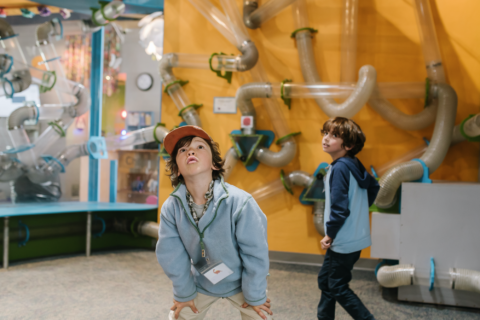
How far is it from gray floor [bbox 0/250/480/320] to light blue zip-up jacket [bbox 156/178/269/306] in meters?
1.01

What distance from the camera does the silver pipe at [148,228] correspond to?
362 cm

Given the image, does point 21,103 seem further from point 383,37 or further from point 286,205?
point 383,37

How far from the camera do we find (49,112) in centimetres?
387

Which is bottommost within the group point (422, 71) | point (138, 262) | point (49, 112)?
point (138, 262)

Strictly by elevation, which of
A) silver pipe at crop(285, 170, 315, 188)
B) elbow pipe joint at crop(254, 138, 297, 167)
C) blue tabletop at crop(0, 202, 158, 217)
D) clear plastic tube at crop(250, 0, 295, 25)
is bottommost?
blue tabletop at crop(0, 202, 158, 217)

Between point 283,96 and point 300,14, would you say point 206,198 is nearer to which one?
point 283,96

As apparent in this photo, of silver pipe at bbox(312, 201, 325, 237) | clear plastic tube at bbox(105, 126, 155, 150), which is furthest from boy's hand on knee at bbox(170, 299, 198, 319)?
clear plastic tube at bbox(105, 126, 155, 150)

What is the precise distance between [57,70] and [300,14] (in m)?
2.55

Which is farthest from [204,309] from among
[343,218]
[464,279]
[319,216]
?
[319,216]

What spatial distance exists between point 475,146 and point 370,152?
78 cm

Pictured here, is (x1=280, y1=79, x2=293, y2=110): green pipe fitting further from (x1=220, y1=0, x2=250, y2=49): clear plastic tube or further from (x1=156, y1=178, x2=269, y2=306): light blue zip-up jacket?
(x1=156, y1=178, x2=269, y2=306): light blue zip-up jacket

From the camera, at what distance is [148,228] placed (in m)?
3.67

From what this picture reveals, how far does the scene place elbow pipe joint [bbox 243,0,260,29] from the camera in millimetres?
Result: 3342

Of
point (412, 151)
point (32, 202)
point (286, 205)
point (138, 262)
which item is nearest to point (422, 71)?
point (412, 151)
